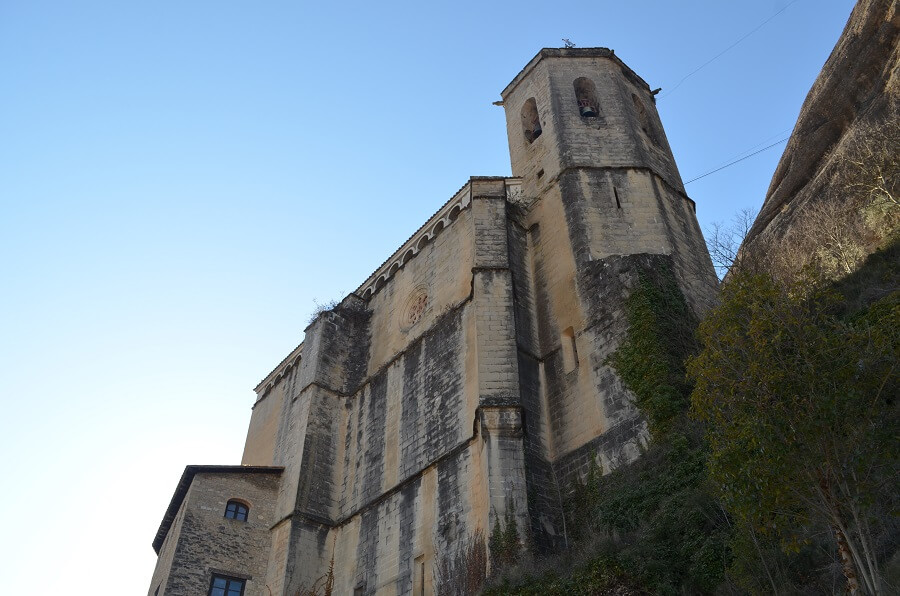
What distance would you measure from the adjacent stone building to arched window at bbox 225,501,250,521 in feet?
0.16

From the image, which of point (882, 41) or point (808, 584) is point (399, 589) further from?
point (882, 41)

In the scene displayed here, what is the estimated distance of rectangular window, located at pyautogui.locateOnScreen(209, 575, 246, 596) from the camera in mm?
18578

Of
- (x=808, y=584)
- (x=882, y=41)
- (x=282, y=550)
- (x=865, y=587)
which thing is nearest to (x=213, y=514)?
(x=282, y=550)

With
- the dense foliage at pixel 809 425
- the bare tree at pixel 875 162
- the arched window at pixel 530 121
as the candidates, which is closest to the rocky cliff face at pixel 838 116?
the bare tree at pixel 875 162

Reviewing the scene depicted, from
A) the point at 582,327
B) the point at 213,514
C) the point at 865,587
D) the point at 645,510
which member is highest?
the point at 582,327

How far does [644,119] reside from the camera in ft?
77.9

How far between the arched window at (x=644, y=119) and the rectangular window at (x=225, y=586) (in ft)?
55.3

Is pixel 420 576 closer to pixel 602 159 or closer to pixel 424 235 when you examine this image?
pixel 424 235

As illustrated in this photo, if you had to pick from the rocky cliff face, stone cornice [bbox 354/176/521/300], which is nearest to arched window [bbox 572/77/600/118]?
stone cornice [bbox 354/176/521/300]

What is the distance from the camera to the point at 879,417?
762 centimetres

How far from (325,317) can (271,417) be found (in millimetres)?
4987

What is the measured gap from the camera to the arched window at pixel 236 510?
65.6ft

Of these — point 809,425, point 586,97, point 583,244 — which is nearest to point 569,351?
point 583,244

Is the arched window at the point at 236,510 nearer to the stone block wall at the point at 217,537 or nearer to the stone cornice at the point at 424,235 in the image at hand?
the stone block wall at the point at 217,537
